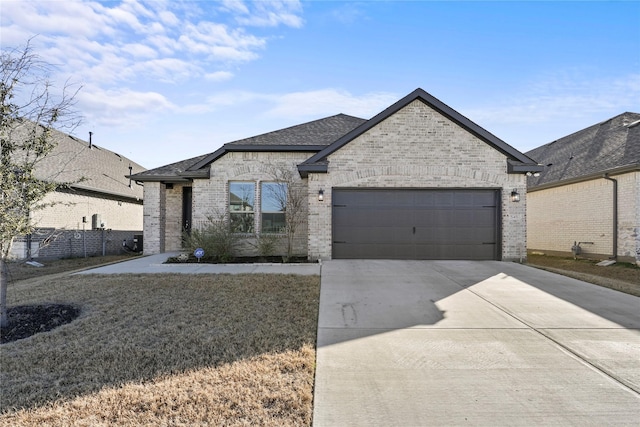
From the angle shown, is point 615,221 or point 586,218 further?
point 586,218

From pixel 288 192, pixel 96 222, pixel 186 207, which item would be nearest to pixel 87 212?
pixel 96 222

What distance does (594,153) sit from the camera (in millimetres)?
14039

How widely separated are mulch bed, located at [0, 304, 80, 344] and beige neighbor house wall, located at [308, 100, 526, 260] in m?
6.62

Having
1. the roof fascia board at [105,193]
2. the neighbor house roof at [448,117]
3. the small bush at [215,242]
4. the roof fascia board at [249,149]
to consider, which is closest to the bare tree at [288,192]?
the roof fascia board at [249,149]

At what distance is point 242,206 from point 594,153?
14484 mm

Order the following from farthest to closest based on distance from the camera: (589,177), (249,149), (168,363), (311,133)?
(311,133)
(589,177)
(249,149)
(168,363)

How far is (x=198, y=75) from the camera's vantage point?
11.9 meters

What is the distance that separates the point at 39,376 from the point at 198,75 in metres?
10.8

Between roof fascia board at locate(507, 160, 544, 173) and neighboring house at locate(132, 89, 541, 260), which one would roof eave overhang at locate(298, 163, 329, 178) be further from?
roof fascia board at locate(507, 160, 544, 173)

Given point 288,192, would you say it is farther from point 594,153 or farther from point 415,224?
point 594,153

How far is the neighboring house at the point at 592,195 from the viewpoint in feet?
37.8

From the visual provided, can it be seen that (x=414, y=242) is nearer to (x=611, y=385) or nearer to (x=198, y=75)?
(x=611, y=385)

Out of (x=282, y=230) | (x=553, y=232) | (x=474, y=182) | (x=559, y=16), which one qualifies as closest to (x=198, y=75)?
(x=282, y=230)

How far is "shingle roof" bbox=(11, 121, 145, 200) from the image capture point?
47.4 feet
